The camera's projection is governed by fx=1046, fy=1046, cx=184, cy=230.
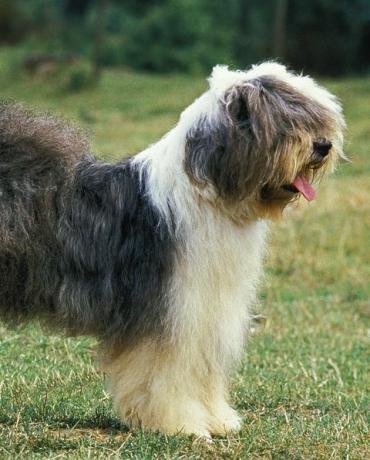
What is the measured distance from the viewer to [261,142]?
16.7 feet

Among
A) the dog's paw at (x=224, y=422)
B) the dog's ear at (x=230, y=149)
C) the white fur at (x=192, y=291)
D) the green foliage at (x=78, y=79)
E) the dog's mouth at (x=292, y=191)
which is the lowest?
the green foliage at (x=78, y=79)

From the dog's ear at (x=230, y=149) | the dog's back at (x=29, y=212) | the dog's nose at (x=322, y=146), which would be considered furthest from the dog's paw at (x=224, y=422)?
the dog's nose at (x=322, y=146)

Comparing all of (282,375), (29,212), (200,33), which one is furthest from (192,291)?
(200,33)

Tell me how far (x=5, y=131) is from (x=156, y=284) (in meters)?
1.21

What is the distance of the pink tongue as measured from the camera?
5.17m

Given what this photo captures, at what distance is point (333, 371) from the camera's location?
7.88 meters

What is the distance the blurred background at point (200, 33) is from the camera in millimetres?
41125

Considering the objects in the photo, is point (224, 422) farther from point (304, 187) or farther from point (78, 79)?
point (78, 79)

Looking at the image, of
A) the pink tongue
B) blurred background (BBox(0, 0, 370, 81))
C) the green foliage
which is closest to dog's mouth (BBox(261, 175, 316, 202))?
the pink tongue

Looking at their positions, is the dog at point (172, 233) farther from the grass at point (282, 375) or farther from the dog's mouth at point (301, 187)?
→ the grass at point (282, 375)

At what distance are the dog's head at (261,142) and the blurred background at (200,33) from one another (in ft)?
114

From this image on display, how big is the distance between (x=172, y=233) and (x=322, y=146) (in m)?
0.87

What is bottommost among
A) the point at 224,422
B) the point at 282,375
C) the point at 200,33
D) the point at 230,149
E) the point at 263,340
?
the point at 200,33

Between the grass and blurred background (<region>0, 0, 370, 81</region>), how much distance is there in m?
26.2
